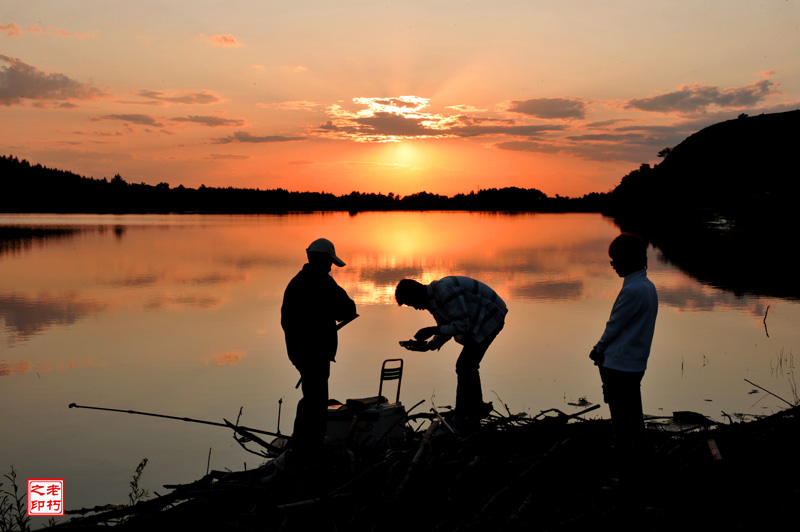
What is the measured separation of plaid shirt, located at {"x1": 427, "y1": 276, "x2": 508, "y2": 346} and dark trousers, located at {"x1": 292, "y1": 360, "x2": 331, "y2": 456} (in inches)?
54.1

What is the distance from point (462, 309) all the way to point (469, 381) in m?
0.84

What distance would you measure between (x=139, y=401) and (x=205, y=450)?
3.50m

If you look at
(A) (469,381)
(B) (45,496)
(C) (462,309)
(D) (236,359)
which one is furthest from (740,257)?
(B) (45,496)

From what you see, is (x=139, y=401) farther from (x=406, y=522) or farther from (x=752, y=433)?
(x=752, y=433)

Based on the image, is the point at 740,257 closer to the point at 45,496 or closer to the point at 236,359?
the point at 236,359

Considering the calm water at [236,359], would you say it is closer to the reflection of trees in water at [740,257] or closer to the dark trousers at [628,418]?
the reflection of trees in water at [740,257]

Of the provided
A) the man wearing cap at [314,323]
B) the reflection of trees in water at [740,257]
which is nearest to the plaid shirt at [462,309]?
the man wearing cap at [314,323]

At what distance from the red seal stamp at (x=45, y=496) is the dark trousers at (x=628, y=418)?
236 inches

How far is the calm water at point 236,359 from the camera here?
34.1 ft

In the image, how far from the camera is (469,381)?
753cm

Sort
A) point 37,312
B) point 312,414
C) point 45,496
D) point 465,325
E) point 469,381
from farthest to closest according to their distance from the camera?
1. point 37,312
2. point 45,496
3. point 469,381
4. point 465,325
5. point 312,414

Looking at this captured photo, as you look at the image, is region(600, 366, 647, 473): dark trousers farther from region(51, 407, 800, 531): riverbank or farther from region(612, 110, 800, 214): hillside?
region(612, 110, 800, 214): hillside

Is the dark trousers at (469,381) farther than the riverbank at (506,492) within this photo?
Yes

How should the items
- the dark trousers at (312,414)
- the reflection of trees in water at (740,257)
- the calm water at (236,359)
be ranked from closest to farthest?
the dark trousers at (312,414), the calm water at (236,359), the reflection of trees in water at (740,257)
